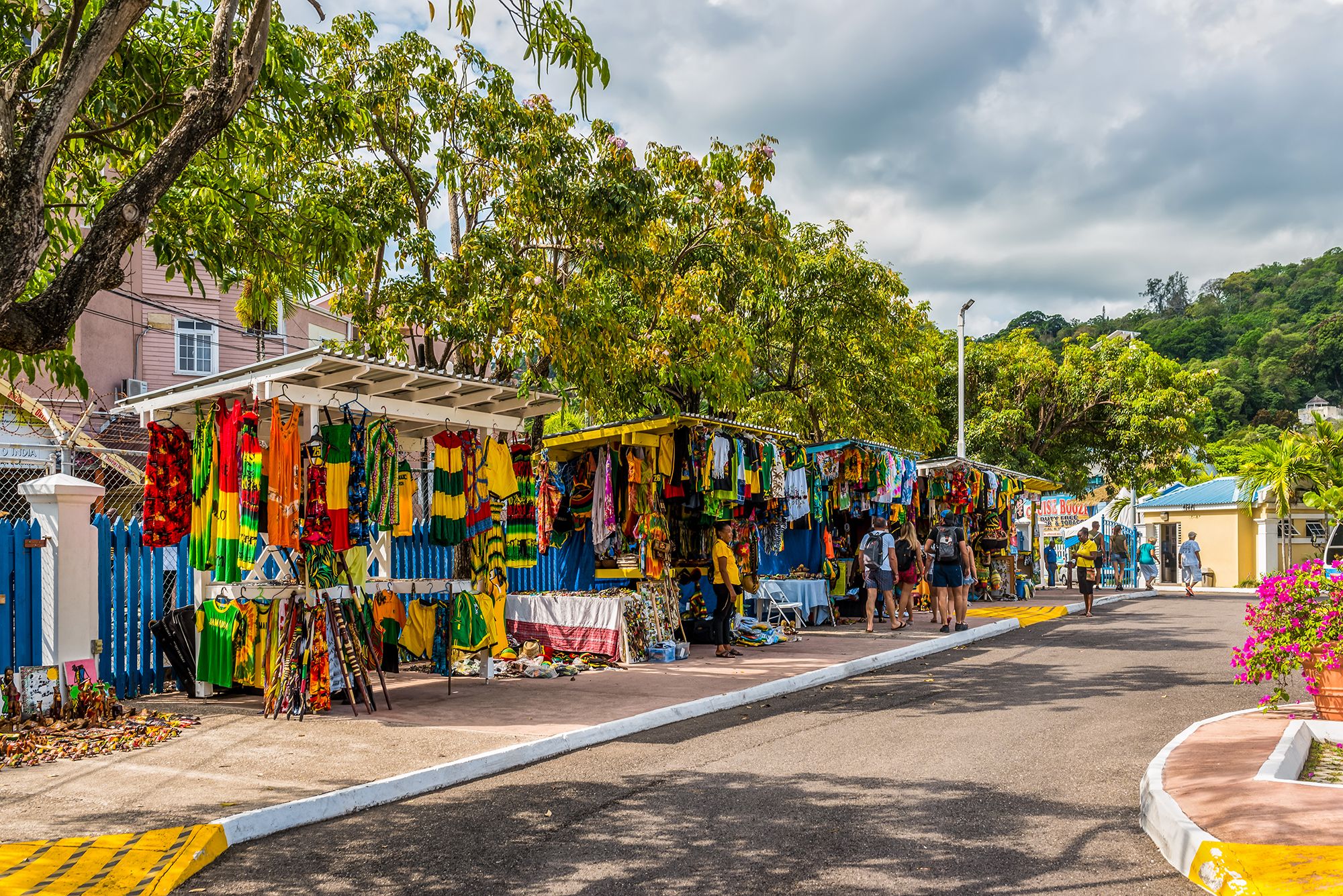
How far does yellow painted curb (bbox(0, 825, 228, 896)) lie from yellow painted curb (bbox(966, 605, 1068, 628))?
54.2ft

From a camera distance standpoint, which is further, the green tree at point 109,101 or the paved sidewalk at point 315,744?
the paved sidewalk at point 315,744

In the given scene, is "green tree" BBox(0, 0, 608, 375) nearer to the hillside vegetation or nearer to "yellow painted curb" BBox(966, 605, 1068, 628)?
"yellow painted curb" BBox(966, 605, 1068, 628)

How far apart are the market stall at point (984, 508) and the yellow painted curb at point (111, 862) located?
58.0ft

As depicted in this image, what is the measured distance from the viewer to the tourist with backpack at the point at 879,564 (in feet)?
55.4

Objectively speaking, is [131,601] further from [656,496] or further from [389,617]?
[656,496]

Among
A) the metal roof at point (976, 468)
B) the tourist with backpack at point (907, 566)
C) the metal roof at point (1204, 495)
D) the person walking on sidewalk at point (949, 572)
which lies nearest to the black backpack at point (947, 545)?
the person walking on sidewalk at point (949, 572)

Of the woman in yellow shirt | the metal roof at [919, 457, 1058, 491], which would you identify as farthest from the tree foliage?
the woman in yellow shirt

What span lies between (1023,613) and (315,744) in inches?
650

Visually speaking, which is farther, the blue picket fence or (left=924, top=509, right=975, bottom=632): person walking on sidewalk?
(left=924, top=509, right=975, bottom=632): person walking on sidewalk

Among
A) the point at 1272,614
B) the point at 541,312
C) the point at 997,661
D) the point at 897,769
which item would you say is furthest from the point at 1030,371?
the point at 897,769


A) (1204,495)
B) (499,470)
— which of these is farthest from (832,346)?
(1204,495)

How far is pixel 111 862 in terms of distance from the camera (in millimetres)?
5145

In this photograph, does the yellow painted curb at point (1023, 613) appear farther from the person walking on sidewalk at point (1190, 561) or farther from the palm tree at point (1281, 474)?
the palm tree at point (1281, 474)

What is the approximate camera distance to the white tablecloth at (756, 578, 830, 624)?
1769 centimetres
